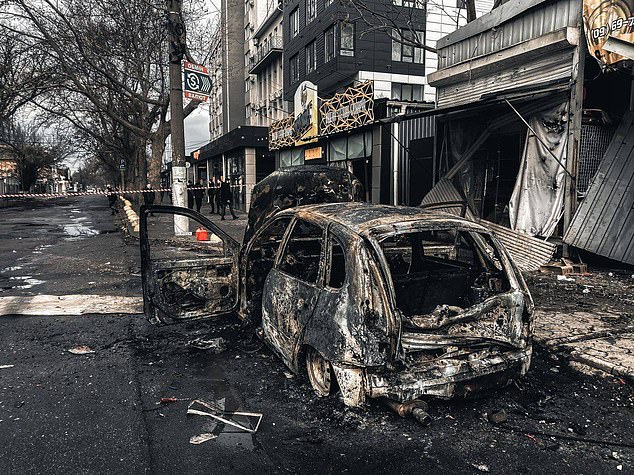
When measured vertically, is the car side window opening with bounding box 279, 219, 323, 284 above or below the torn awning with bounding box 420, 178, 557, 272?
above

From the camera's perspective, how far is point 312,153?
20.8m

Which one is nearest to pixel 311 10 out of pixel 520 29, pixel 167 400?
pixel 520 29

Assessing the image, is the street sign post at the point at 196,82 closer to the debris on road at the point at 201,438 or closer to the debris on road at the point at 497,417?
the debris on road at the point at 201,438

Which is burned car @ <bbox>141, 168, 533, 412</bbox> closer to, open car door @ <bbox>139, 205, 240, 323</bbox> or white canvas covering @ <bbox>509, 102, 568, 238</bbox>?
open car door @ <bbox>139, 205, 240, 323</bbox>

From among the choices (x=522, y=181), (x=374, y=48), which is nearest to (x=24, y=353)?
(x=522, y=181)

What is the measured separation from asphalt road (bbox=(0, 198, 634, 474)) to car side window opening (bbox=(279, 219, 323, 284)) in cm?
91

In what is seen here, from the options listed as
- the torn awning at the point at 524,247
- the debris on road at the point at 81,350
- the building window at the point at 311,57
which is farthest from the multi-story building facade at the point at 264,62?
the debris on road at the point at 81,350

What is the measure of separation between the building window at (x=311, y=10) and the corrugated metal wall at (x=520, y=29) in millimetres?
17631

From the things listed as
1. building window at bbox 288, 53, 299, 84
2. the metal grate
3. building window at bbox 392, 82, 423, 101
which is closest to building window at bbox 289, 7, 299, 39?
building window at bbox 288, 53, 299, 84

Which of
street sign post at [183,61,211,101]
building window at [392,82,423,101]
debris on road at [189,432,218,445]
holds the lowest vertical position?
debris on road at [189,432,218,445]

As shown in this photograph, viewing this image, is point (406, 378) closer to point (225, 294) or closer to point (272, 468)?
point (272, 468)

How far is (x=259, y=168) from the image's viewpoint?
98.5ft

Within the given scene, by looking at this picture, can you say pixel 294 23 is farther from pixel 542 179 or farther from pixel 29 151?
pixel 29 151

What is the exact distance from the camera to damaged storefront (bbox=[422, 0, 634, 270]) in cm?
896
